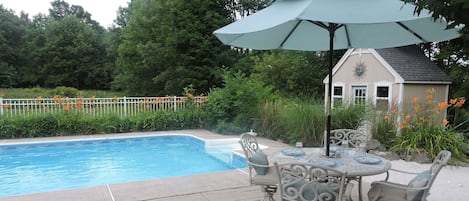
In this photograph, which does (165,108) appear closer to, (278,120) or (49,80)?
(278,120)

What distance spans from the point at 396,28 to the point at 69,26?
2756 cm

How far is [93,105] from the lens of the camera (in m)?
9.48

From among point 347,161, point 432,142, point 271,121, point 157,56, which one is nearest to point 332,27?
point 347,161

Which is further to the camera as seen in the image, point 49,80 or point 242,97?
point 49,80

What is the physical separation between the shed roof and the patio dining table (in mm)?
7677

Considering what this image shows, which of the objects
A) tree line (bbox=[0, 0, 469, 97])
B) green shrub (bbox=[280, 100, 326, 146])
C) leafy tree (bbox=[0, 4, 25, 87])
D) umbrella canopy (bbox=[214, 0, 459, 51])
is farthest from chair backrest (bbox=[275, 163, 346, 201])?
leafy tree (bbox=[0, 4, 25, 87])

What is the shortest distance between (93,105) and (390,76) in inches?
366

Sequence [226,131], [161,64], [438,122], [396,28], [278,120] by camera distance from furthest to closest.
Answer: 1. [161,64]
2. [226,131]
3. [278,120]
4. [438,122]
5. [396,28]

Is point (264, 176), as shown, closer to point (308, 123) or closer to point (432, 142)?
point (308, 123)

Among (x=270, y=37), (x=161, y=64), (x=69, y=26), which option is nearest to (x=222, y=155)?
(x=270, y=37)

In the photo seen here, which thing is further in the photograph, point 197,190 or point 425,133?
point 425,133

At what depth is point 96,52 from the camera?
85.9ft

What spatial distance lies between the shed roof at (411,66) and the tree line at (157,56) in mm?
596

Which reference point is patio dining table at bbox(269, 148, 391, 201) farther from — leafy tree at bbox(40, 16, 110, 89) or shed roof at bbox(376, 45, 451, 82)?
leafy tree at bbox(40, 16, 110, 89)
